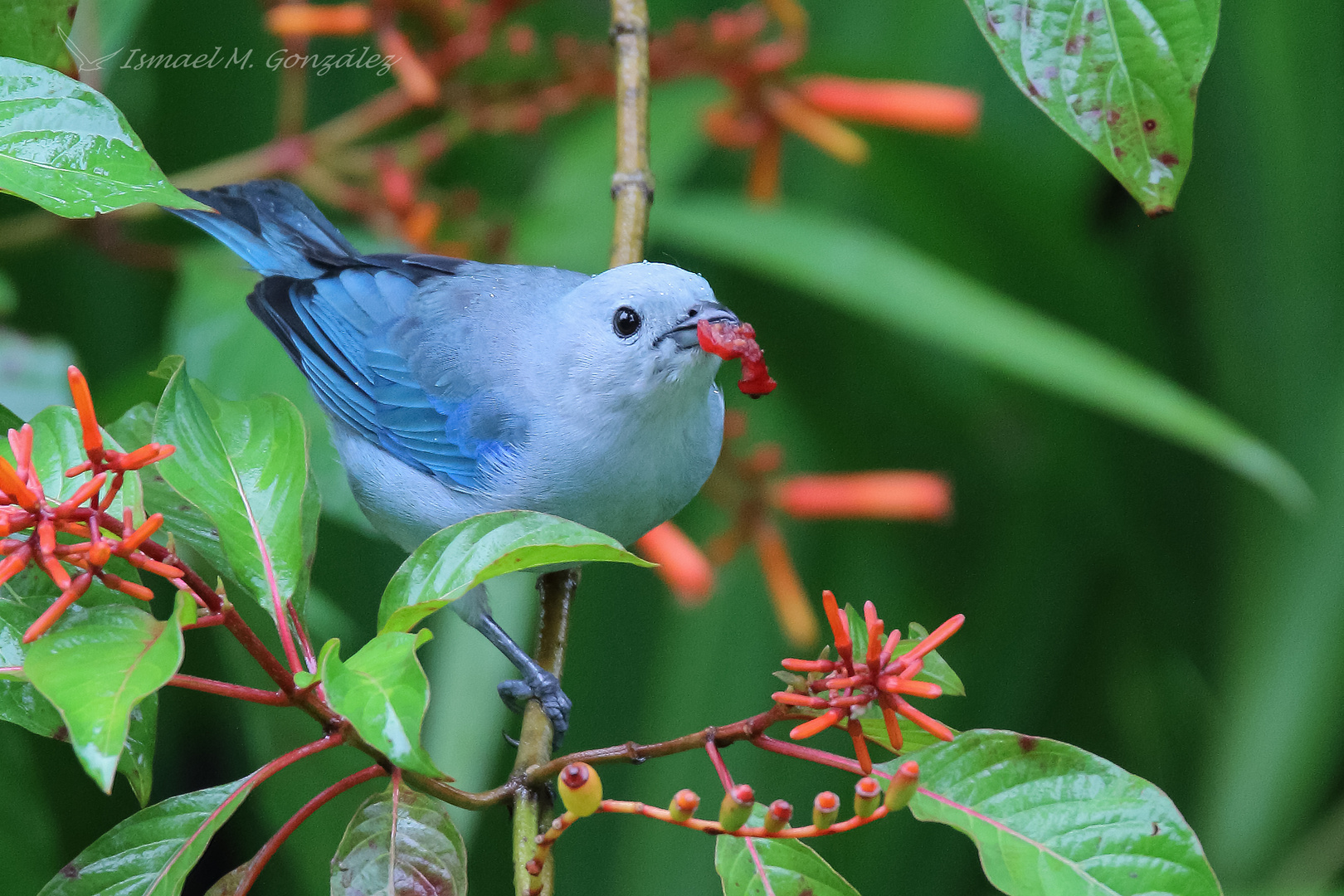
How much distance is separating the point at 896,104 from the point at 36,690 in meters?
1.32

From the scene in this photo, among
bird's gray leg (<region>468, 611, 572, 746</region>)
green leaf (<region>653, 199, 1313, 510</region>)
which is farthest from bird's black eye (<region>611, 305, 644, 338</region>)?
green leaf (<region>653, 199, 1313, 510</region>)

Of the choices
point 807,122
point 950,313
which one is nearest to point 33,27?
point 807,122

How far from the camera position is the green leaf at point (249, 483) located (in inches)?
36.4

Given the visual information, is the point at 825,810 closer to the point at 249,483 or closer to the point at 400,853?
the point at 400,853

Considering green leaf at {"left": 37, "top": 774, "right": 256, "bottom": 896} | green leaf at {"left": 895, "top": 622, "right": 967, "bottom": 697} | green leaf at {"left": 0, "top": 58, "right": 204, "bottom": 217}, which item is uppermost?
green leaf at {"left": 0, "top": 58, "right": 204, "bottom": 217}

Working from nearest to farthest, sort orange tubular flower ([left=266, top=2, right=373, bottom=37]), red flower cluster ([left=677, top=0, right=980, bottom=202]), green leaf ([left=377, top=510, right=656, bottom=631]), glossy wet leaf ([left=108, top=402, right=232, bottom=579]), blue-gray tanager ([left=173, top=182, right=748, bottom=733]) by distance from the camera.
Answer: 1. green leaf ([left=377, top=510, right=656, bottom=631])
2. glossy wet leaf ([left=108, top=402, right=232, bottom=579])
3. blue-gray tanager ([left=173, top=182, right=748, bottom=733])
4. orange tubular flower ([left=266, top=2, right=373, bottom=37])
5. red flower cluster ([left=677, top=0, right=980, bottom=202])

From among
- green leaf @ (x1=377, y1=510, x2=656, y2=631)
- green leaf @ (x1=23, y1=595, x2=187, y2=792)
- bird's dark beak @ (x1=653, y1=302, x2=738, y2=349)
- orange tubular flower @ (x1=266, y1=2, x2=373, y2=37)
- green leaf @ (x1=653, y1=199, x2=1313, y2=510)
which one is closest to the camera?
green leaf @ (x1=23, y1=595, x2=187, y2=792)

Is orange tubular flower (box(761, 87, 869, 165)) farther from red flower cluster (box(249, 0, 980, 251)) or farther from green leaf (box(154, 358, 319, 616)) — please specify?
green leaf (box(154, 358, 319, 616))

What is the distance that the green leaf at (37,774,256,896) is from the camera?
87 centimetres

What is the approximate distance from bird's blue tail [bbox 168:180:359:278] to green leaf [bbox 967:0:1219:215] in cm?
118

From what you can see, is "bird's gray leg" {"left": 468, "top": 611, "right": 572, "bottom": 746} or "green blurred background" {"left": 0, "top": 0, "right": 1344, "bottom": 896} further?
"green blurred background" {"left": 0, "top": 0, "right": 1344, "bottom": 896}

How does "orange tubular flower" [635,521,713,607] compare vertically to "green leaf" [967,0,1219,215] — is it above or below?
below

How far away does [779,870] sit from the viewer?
905 millimetres

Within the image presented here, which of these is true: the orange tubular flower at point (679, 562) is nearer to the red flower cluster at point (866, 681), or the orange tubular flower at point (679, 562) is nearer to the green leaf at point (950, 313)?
the green leaf at point (950, 313)
